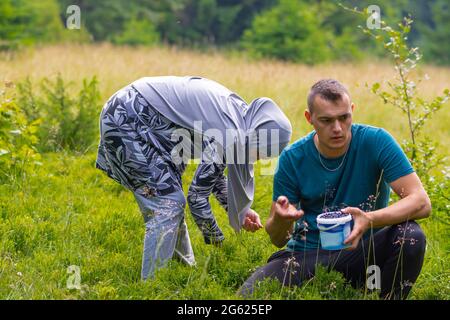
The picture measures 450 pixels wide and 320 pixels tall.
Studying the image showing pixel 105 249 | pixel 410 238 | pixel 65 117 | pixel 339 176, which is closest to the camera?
pixel 410 238

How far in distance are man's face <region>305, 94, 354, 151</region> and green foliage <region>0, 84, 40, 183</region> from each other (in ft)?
9.89

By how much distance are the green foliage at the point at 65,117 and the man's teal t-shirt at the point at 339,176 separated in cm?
390

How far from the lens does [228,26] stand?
31.3 meters

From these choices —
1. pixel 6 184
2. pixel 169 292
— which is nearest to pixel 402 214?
pixel 169 292

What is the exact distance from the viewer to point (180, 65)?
42.1 ft

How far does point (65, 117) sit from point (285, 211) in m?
4.53

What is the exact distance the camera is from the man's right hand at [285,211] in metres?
3.40

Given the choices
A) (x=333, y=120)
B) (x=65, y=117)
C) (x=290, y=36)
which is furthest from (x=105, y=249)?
(x=290, y=36)

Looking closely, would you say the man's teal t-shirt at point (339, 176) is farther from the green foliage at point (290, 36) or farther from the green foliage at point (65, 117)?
the green foliage at point (290, 36)

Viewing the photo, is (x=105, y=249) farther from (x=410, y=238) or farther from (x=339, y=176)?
(x=410, y=238)

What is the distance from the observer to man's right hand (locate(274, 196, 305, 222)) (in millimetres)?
3402
